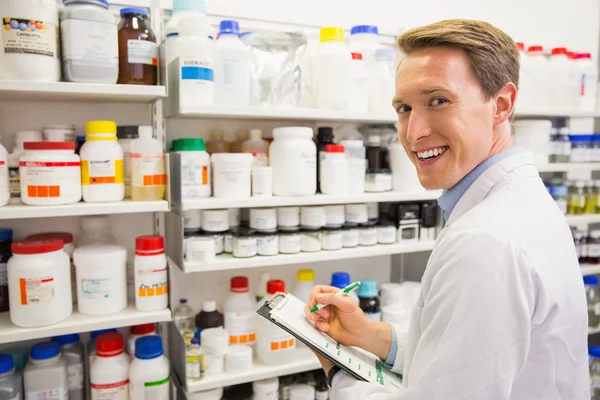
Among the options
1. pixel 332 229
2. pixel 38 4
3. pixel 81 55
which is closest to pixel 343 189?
pixel 332 229

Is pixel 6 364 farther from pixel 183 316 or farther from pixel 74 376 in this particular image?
pixel 183 316

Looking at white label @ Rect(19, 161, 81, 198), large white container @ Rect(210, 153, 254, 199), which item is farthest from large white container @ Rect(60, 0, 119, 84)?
large white container @ Rect(210, 153, 254, 199)

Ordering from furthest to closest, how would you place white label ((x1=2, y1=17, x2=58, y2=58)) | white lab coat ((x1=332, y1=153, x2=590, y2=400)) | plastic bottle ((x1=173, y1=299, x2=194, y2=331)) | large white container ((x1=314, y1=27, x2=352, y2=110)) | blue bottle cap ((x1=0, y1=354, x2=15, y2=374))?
plastic bottle ((x1=173, y1=299, x2=194, y2=331)) < large white container ((x1=314, y1=27, x2=352, y2=110)) < blue bottle cap ((x1=0, y1=354, x2=15, y2=374)) < white label ((x1=2, y1=17, x2=58, y2=58)) < white lab coat ((x1=332, y1=153, x2=590, y2=400))

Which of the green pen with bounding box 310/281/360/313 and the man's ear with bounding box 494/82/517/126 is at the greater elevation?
the man's ear with bounding box 494/82/517/126

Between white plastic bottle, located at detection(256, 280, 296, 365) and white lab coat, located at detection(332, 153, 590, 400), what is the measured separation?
82 centimetres

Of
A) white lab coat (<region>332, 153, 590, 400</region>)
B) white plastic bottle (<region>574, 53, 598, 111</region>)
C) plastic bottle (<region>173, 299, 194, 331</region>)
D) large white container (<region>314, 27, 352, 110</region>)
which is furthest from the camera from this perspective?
white plastic bottle (<region>574, 53, 598, 111</region>)

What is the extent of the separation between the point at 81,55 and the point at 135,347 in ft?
2.88

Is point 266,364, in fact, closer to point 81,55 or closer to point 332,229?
point 332,229

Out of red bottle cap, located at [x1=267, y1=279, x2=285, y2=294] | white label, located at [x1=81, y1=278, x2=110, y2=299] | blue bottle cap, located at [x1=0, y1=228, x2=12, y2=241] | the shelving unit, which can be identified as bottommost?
the shelving unit

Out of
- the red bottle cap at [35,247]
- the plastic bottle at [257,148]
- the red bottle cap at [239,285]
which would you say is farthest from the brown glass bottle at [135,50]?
the red bottle cap at [239,285]

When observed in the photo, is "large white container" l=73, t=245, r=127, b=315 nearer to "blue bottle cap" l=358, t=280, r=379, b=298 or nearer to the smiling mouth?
"blue bottle cap" l=358, t=280, r=379, b=298

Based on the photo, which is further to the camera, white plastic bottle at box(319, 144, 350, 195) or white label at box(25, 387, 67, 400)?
white plastic bottle at box(319, 144, 350, 195)

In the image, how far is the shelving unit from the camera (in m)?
1.28

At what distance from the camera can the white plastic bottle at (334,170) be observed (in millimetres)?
1612
